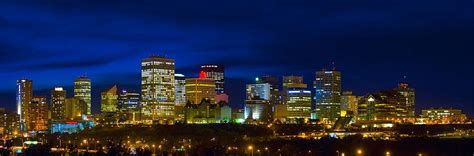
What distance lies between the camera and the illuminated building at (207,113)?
181175 mm

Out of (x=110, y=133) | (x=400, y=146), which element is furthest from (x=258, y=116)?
(x=400, y=146)

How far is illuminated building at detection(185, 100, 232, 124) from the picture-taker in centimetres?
18118

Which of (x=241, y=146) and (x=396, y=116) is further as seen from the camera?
(x=396, y=116)

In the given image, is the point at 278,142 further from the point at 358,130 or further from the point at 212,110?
the point at 212,110

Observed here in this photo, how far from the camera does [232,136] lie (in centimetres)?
13350

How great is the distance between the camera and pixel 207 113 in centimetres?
18212

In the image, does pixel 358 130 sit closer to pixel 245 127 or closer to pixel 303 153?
pixel 245 127

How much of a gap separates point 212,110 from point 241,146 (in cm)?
8056

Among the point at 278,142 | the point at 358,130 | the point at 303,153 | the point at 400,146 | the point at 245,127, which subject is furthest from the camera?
the point at 245,127

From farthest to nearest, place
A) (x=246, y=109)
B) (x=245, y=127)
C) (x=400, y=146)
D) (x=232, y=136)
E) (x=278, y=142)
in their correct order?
(x=246, y=109)
(x=245, y=127)
(x=232, y=136)
(x=278, y=142)
(x=400, y=146)

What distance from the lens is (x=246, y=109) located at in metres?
190

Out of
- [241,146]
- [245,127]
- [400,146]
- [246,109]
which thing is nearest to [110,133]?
[245,127]

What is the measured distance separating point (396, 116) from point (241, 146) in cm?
8306

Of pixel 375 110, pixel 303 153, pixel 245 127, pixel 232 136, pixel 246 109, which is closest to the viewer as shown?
pixel 303 153
